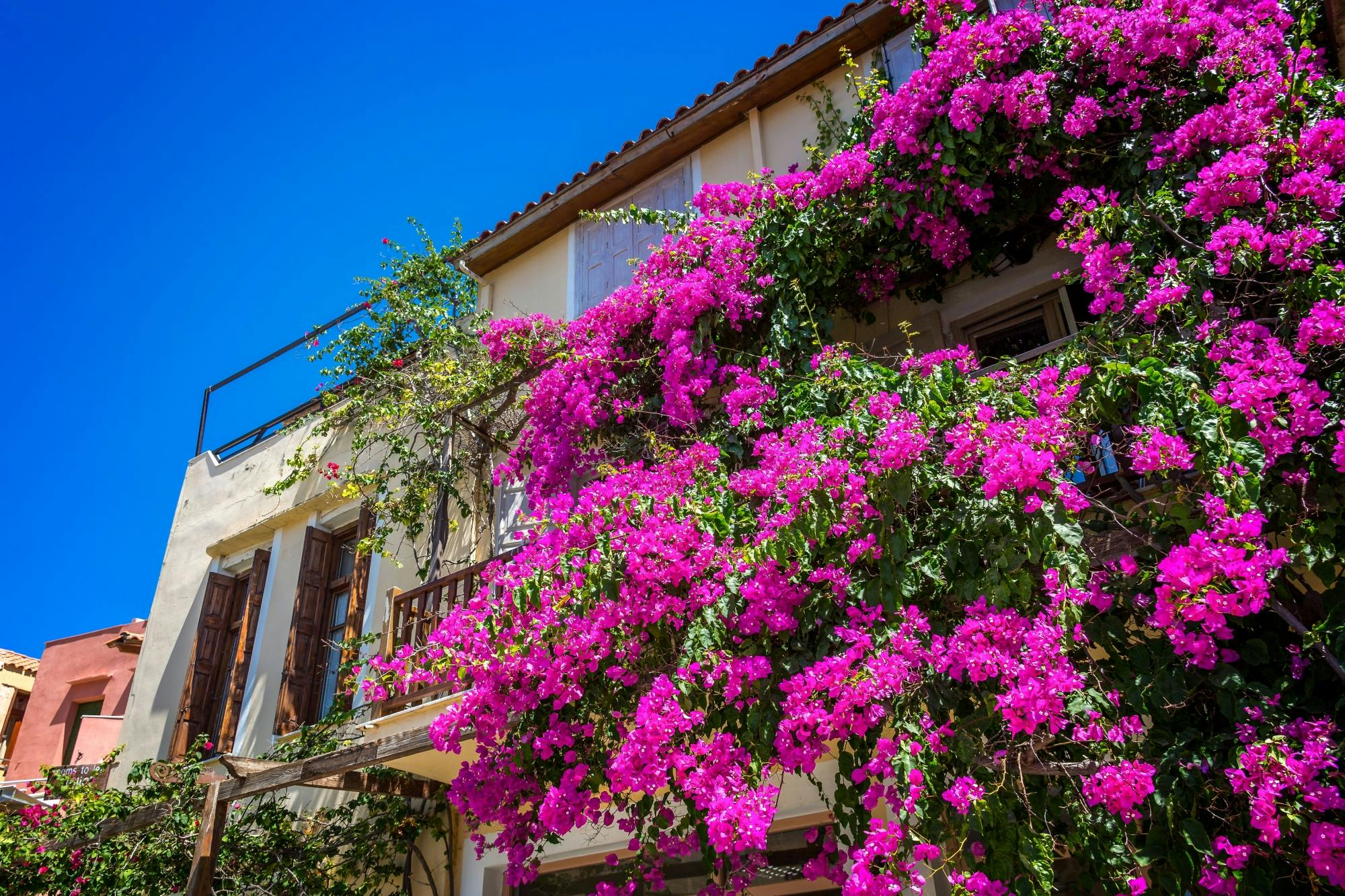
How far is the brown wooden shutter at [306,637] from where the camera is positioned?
837 centimetres

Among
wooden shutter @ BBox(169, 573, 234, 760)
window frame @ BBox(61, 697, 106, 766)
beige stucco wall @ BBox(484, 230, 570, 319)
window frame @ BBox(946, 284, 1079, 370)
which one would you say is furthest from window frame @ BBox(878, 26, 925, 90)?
Answer: window frame @ BBox(61, 697, 106, 766)

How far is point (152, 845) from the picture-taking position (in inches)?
277

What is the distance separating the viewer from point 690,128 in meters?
8.12

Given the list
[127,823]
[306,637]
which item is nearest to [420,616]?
[127,823]

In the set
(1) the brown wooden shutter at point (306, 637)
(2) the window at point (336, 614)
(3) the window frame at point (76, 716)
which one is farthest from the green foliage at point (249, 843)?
(3) the window frame at point (76, 716)

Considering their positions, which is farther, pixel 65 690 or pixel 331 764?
pixel 65 690

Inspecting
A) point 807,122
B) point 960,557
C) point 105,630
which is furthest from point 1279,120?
point 105,630

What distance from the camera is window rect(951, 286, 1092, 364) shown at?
19.3ft

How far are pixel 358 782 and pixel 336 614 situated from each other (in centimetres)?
301

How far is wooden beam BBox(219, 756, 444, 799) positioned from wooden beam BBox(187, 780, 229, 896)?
214 millimetres

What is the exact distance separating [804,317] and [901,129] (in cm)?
122

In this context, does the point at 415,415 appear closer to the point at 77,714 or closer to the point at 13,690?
the point at 77,714

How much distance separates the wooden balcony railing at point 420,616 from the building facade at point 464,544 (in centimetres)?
2

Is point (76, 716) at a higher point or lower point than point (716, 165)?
lower
